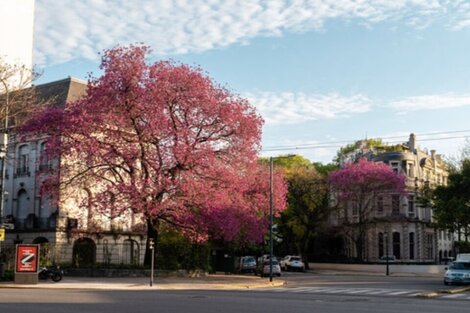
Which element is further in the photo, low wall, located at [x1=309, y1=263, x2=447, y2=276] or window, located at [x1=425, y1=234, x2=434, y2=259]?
window, located at [x1=425, y1=234, x2=434, y2=259]

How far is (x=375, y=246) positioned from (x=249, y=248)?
14.9 meters

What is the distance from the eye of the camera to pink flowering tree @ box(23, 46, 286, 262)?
122 ft

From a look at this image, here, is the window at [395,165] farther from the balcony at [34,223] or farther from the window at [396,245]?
the balcony at [34,223]

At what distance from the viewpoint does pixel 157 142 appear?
125ft

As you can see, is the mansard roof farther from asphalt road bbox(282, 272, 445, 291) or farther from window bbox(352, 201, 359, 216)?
window bbox(352, 201, 359, 216)

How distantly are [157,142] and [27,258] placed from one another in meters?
10.2

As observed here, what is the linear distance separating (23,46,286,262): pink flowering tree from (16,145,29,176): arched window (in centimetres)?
1656

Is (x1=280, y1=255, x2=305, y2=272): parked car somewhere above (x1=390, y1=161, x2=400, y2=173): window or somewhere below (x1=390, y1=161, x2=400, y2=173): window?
below

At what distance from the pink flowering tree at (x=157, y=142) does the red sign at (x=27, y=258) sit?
5413 millimetres

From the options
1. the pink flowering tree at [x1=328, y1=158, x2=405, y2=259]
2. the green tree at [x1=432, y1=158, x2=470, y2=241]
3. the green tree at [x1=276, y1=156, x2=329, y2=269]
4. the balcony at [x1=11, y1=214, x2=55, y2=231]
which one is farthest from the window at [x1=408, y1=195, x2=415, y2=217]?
the balcony at [x1=11, y1=214, x2=55, y2=231]

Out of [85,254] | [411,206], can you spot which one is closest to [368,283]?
[85,254]

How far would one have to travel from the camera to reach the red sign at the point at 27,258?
32531mm

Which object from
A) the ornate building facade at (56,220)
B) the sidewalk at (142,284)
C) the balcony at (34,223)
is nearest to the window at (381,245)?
the ornate building facade at (56,220)

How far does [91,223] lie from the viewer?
46469 millimetres
